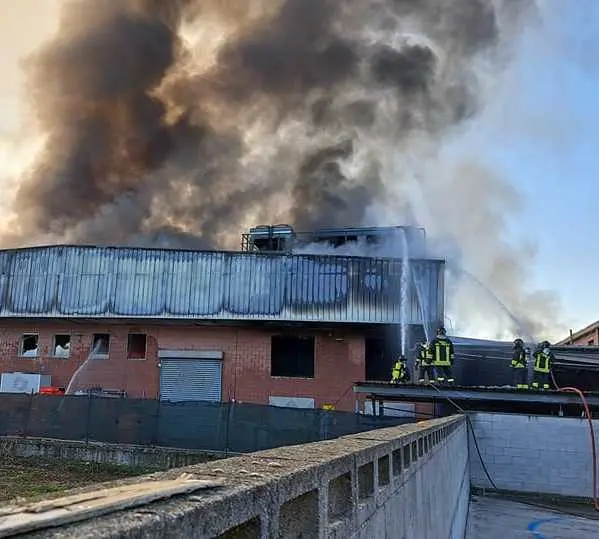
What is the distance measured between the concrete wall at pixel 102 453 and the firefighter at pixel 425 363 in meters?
6.67

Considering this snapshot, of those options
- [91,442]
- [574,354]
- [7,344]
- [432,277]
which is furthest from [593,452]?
[7,344]

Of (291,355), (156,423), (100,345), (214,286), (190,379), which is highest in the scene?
(214,286)

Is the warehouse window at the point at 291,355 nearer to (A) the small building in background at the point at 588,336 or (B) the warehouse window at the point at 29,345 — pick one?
(B) the warehouse window at the point at 29,345

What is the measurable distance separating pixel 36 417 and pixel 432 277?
14530 millimetres

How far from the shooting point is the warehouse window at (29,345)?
87.4 ft

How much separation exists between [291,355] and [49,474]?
11.3 m

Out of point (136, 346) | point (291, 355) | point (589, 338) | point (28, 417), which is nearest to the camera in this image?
point (28, 417)

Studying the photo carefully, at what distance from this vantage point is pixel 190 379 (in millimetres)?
24609

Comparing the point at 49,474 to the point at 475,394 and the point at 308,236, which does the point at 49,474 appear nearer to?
the point at 475,394

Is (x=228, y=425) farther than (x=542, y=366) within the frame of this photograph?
No

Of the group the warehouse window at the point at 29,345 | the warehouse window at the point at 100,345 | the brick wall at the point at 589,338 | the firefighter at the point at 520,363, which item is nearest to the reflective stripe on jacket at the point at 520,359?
the firefighter at the point at 520,363

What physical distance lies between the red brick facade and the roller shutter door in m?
0.30

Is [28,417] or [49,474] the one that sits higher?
[28,417]

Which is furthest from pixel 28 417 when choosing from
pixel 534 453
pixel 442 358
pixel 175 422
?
pixel 534 453
